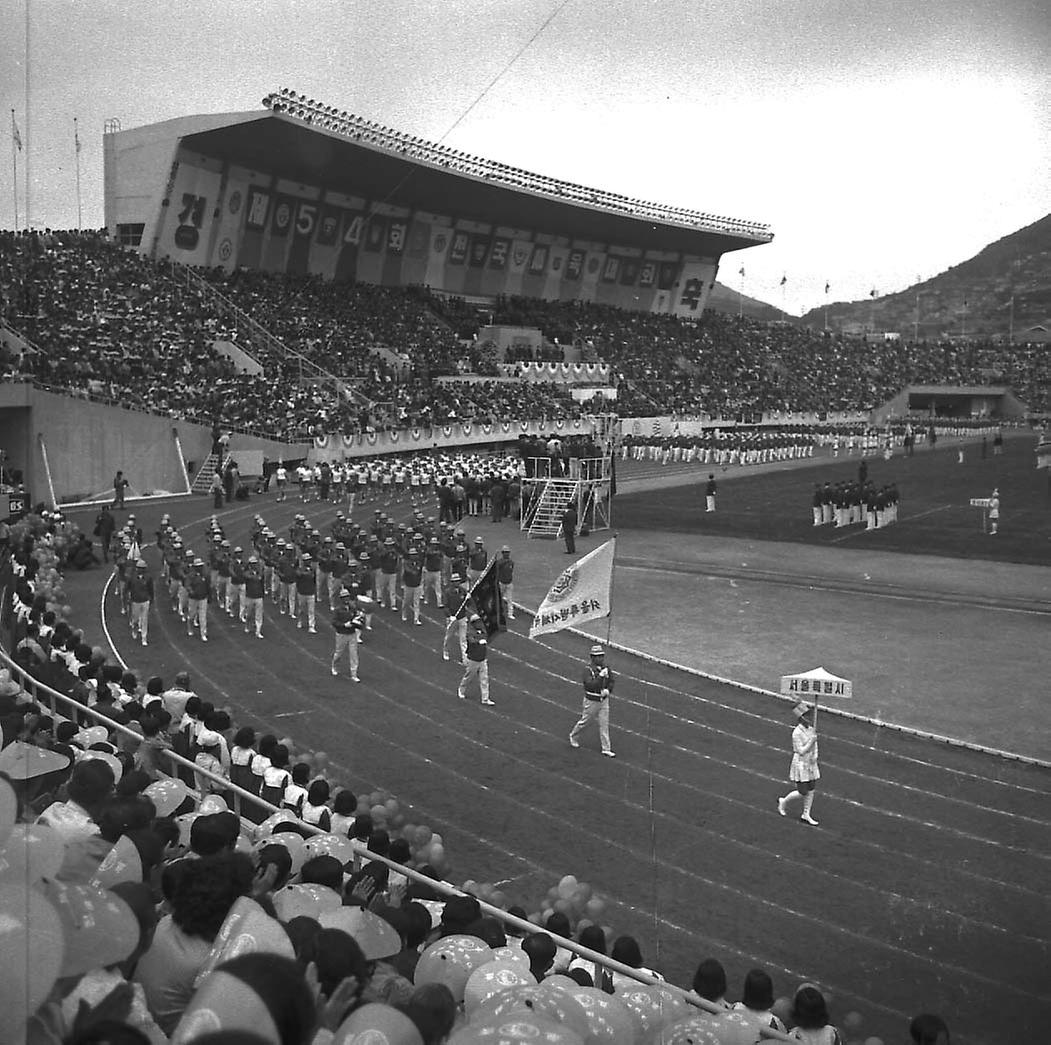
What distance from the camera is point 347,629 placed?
1451 cm

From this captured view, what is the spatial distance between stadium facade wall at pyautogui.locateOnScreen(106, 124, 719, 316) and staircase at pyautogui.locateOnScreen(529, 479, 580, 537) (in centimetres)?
2591

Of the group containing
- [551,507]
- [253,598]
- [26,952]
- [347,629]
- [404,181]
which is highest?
[404,181]

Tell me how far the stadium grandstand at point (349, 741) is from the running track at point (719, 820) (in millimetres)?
42

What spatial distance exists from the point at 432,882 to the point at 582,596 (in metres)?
5.56

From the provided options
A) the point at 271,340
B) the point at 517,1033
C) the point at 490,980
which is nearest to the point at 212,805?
the point at 490,980

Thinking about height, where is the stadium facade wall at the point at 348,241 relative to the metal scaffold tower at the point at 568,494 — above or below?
above

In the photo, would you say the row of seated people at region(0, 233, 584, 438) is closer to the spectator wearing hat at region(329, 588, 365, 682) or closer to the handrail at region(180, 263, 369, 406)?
the handrail at region(180, 263, 369, 406)

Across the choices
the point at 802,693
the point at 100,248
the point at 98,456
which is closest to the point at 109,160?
the point at 100,248

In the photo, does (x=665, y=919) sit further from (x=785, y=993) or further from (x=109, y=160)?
(x=109, y=160)

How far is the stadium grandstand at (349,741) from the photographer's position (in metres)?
3.89

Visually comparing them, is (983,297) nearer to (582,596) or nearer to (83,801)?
(582,596)

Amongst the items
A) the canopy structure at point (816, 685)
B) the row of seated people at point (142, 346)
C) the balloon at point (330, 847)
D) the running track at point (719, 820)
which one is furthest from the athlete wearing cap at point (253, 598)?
the row of seated people at point (142, 346)

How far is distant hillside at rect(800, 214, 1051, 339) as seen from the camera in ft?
74.9

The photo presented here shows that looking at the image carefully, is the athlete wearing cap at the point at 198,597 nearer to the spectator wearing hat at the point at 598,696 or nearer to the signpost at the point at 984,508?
the spectator wearing hat at the point at 598,696
